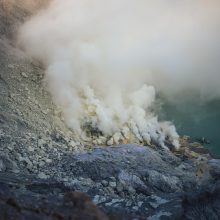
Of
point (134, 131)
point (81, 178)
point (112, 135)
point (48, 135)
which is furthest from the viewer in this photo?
point (134, 131)

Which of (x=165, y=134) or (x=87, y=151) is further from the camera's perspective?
(x=165, y=134)

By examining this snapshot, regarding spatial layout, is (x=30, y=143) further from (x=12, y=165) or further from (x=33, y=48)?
(x=33, y=48)

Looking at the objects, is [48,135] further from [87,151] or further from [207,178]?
[207,178]

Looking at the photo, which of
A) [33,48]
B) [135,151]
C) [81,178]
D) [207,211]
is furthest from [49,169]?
[33,48]

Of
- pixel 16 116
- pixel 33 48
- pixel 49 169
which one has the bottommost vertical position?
pixel 49 169

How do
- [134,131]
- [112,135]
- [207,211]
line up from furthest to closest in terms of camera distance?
[134,131]
[112,135]
[207,211]

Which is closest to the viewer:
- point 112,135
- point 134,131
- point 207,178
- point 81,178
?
→ point 207,178

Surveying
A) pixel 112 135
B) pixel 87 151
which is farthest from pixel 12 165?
pixel 112 135

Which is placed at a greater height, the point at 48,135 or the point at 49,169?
the point at 48,135

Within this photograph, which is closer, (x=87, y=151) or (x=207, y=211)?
(x=207, y=211)
